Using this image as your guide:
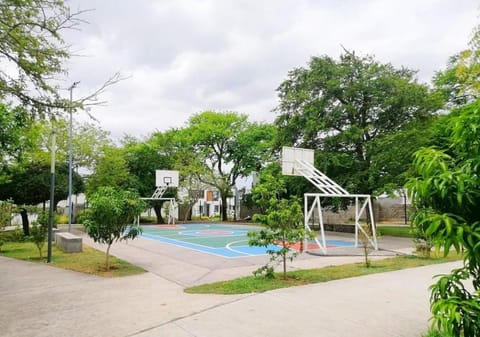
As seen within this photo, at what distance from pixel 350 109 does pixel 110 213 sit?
A: 14.0 metres

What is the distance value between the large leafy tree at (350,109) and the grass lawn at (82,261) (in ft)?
39.3

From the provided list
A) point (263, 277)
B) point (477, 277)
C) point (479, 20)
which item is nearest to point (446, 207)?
point (477, 277)

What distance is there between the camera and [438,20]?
9953 mm

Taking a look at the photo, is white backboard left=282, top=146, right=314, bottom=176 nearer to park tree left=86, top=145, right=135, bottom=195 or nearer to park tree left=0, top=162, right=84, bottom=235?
park tree left=0, top=162, right=84, bottom=235

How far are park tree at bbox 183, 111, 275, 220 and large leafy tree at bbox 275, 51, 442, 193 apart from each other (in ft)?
35.8

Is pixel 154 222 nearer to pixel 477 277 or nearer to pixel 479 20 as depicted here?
pixel 479 20

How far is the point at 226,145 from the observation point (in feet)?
105

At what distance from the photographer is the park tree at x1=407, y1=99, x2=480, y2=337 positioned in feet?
6.42

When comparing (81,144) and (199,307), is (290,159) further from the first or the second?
(81,144)

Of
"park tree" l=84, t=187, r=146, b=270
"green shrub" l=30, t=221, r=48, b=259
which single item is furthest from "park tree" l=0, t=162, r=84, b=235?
"park tree" l=84, t=187, r=146, b=270

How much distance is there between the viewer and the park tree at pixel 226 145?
30906 millimetres

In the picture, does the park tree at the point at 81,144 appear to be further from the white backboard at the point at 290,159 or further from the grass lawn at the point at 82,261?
the white backboard at the point at 290,159

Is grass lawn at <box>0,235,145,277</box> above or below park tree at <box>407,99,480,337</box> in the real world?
below

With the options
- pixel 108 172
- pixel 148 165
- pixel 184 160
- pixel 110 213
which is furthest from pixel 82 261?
pixel 184 160
